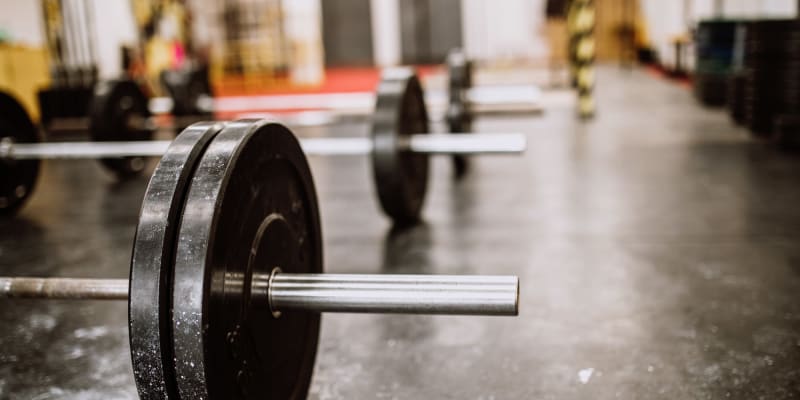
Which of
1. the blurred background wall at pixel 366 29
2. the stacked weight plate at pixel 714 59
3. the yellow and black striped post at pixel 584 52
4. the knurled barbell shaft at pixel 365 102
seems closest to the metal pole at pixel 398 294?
the knurled barbell shaft at pixel 365 102

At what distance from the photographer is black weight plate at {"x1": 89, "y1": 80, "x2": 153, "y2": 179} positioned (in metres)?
3.55

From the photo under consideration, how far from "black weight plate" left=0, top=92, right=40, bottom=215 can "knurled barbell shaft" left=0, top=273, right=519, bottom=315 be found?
7.35 feet

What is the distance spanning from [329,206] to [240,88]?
22.7ft

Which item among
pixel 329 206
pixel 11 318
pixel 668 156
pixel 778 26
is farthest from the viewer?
pixel 778 26

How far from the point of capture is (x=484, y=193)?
328 cm

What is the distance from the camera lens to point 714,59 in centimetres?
653

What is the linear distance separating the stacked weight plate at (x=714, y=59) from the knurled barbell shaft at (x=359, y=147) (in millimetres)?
4407

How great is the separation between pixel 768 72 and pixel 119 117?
3849 mm

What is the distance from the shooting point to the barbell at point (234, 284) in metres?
0.90

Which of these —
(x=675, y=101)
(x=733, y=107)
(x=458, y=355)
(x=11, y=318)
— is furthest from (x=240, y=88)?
(x=458, y=355)

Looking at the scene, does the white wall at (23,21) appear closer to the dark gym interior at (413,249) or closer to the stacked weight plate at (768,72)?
the dark gym interior at (413,249)

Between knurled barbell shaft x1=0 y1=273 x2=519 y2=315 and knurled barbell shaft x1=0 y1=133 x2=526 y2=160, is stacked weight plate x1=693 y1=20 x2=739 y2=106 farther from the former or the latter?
knurled barbell shaft x1=0 y1=273 x2=519 y2=315

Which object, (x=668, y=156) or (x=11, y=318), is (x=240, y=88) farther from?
(x=11, y=318)

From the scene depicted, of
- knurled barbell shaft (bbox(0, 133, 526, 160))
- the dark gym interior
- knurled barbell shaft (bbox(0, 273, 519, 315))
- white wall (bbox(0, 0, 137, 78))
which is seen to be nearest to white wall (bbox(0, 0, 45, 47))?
white wall (bbox(0, 0, 137, 78))
